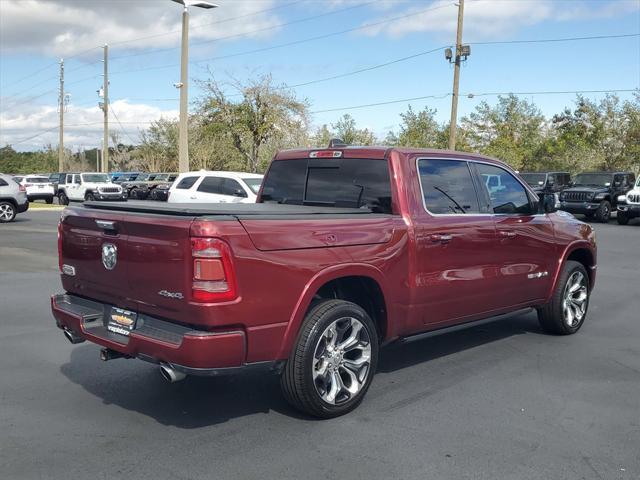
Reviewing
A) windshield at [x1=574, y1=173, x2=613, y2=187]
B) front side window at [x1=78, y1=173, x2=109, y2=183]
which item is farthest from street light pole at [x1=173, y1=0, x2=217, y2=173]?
windshield at [x1=574, y1=173, x2=613, y2=187]

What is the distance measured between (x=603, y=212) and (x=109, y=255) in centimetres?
2344

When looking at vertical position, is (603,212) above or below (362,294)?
below

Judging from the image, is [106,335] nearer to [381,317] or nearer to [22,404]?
[22,404]

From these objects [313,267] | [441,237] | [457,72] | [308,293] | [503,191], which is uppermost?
[457,72]

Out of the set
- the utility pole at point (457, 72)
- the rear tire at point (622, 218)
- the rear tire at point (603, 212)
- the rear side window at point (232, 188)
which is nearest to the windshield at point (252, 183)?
the rear side window at point (232, 188)

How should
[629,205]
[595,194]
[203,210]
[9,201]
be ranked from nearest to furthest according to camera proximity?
[203,210] < [9,201] < [629,205] < [595,194]

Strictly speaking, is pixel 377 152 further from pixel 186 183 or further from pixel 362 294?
pixel 186 183

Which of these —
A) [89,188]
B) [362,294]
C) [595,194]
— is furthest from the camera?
[89,188]

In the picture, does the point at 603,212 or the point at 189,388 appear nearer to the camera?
the point at 189,388

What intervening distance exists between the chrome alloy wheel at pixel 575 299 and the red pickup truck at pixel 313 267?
0.72m

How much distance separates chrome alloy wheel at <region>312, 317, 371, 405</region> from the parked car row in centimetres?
2055

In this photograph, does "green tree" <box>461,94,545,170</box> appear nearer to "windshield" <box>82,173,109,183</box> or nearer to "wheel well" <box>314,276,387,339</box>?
"windshield" <box>82,173,109,183</box>

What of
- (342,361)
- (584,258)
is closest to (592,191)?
(584,258)

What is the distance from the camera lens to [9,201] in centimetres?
2173
